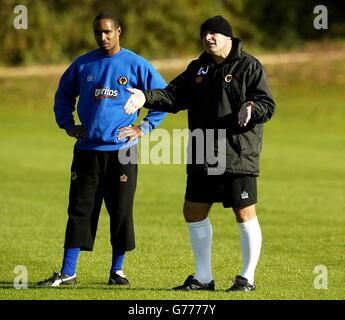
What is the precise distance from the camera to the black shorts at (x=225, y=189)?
8930mm

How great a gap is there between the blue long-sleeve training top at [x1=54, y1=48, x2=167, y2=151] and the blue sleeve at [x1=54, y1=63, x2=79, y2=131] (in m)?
0.02

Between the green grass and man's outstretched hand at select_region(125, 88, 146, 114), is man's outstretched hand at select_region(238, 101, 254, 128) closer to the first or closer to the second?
man's outstretched hand at select_region(125, 88, 146, 114)

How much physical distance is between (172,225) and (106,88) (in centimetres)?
505

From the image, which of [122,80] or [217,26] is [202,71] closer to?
[217,26]

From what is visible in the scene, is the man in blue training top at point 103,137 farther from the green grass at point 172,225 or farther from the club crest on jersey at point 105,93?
the green grass at point 172,225

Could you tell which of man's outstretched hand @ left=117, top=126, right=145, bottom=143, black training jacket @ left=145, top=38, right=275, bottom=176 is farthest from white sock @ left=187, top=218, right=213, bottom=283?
man's outstretched hand @ left=117, top=126, right=145, bottom=143

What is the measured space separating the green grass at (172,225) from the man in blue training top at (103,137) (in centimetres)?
39

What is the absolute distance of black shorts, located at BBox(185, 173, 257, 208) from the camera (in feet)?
29.3

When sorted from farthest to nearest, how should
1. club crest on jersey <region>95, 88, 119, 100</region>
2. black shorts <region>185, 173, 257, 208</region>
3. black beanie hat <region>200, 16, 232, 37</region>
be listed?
club crest on jersey <region>95, 88, 119, 100</region>, black shorts <region>185, 173, 257, 208</region>, black beanie hat <region>200, 16, 232, 37</region>

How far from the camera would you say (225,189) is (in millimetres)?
8969

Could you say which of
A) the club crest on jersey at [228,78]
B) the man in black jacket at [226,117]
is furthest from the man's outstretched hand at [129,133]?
the club crest on jersey at [228,78]

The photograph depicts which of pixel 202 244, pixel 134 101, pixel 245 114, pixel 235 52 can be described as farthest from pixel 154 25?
pixel 245 114

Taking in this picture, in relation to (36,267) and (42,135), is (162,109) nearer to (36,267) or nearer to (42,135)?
(36,267)

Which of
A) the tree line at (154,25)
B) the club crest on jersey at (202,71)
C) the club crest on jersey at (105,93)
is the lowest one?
the club crest on jersey at (105,93)
